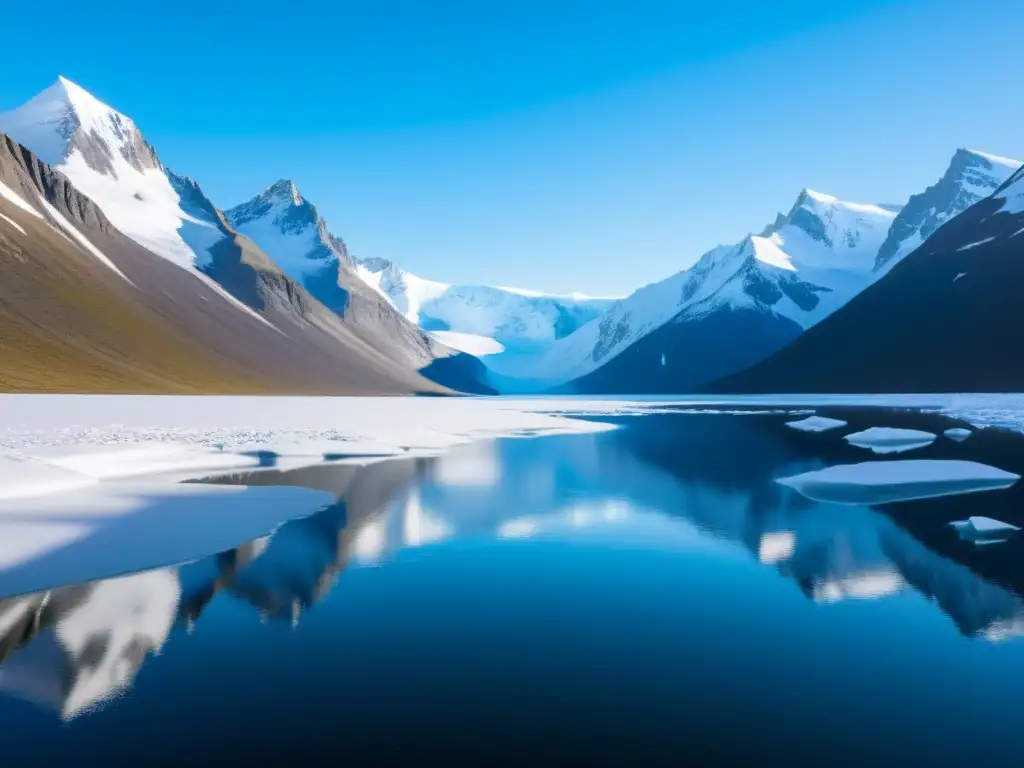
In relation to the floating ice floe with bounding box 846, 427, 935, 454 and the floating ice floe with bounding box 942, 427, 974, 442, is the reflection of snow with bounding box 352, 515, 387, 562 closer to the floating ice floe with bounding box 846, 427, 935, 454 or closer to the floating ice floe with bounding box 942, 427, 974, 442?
the floating ice floe with bounding box 846, 427, 935, 454

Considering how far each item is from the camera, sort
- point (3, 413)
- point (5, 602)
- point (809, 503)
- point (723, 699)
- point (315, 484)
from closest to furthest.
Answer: point (723, 699), point (5, 602), point (809, 503), point (315, 484), point (3, 413)

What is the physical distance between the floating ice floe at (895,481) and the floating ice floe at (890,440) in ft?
58.6

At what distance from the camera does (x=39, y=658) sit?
14.9 metres

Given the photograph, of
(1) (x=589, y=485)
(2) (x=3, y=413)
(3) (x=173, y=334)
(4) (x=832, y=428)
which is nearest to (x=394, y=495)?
(1) (x=589, y=485)

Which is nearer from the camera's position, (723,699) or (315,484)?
(723,699)

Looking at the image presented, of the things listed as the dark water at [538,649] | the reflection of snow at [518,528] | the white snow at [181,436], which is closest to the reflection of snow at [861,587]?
the dark water at [538,649]

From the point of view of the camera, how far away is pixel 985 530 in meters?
26.4

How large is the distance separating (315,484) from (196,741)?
2759 centimetres

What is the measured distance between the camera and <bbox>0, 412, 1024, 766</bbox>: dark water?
12.1 m

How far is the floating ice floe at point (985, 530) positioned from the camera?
25750 mm

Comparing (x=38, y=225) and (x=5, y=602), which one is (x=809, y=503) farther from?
(x=38, y=225)

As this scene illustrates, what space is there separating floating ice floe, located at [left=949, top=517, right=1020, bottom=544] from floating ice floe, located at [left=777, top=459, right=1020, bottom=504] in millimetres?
7212

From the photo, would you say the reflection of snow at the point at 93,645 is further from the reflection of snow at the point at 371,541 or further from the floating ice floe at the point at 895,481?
the floating ice floe at the point at 895,481

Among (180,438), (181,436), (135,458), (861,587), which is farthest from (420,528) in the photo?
(181,436)
